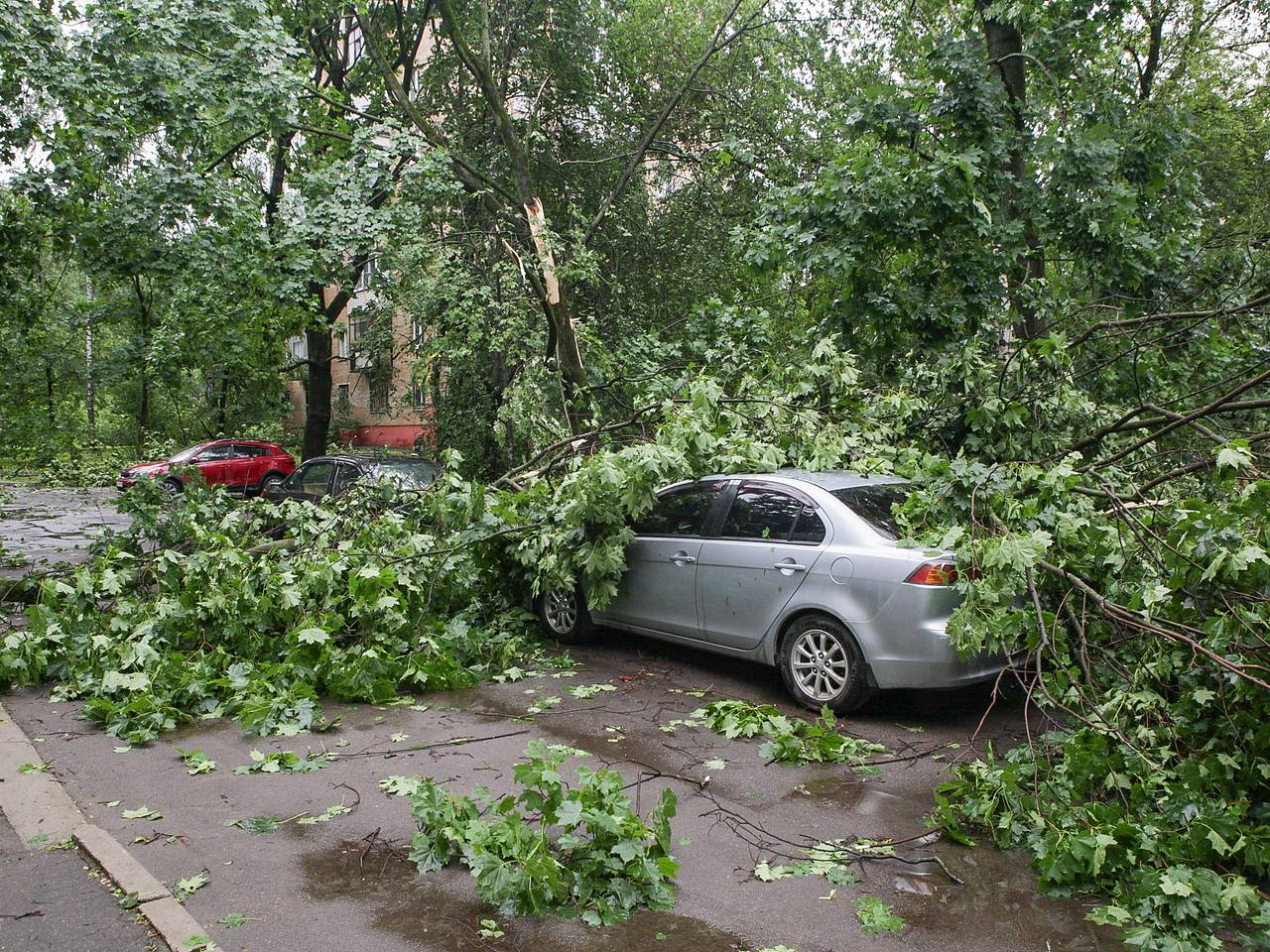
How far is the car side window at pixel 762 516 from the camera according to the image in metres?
6.43

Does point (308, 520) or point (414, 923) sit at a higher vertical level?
point (308, 520)

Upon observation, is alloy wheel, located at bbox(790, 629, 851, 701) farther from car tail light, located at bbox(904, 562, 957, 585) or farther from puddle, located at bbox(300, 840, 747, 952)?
puddle, located at bbox(300, 840, 747, 952)

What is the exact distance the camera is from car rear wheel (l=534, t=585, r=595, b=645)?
26.0 feet

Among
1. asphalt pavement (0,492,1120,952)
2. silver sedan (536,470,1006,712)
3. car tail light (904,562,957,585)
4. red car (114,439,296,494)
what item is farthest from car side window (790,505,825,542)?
red car (114,439,296,494)

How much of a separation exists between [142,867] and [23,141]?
358 inches

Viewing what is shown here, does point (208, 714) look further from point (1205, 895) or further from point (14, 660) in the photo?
point (1205, 895)

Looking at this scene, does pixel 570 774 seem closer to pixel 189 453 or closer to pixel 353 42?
pixel 353 42

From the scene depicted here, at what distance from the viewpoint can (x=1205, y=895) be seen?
3.46 metres

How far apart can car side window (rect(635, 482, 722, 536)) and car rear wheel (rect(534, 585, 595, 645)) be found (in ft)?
2.98

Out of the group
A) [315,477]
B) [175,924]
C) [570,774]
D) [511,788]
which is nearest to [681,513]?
[570,774]

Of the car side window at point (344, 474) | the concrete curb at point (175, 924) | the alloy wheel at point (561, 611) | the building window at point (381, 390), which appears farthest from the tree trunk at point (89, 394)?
the concrete curb at point (175, 924)

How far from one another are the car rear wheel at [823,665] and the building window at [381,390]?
1827 centimetres

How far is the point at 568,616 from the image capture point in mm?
8094

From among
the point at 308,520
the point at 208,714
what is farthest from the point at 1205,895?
the point at 308,520
